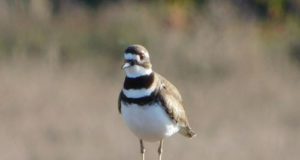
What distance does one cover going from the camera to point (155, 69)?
18.0 meters

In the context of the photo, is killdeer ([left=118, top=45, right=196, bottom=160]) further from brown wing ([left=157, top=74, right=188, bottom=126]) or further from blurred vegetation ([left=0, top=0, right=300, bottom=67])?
blurred vegetation ([left=0, top=0, right=300, bottom=67])

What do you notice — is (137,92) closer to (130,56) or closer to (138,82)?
(138,82)

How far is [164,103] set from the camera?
781cm

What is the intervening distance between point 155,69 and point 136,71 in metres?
10.4

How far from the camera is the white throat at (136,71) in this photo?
7598mm

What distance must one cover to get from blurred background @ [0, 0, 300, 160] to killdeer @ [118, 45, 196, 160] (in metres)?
5.58

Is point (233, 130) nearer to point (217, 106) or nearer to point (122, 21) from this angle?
point (217, 106)

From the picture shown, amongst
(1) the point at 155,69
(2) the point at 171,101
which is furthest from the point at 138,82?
(1) the point at 155,69

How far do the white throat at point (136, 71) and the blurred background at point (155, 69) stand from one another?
5.80m

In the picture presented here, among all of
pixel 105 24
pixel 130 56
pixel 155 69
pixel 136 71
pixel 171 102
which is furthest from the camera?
pixel 105 24

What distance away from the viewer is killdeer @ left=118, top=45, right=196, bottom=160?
24.9 feet

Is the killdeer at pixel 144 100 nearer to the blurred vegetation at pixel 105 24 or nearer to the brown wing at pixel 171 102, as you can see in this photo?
the brown wing at pixel 171 102

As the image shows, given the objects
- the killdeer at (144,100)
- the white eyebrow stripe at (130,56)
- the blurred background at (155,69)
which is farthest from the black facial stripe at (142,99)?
the blurred background at (155,69)

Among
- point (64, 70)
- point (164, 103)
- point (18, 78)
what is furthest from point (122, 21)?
point (164, 103)
